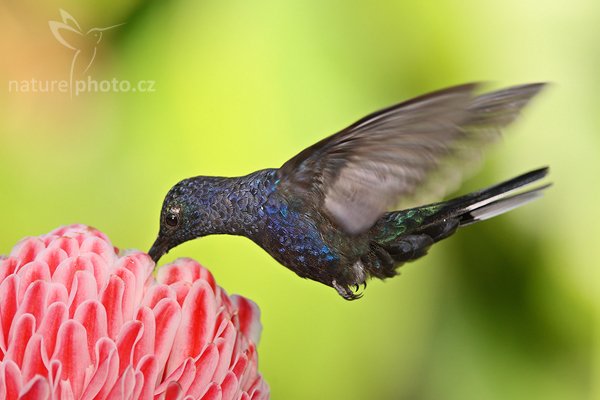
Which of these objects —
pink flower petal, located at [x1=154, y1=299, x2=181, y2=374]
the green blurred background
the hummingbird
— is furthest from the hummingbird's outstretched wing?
the green blurred background

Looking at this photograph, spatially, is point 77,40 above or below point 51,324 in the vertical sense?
above

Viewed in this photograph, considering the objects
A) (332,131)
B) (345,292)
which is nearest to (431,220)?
(345,292)

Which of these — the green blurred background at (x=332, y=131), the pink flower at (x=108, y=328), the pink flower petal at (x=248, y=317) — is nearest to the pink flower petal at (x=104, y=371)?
the pink flower at (x=108, y=328)

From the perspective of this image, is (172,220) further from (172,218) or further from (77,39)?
(77,39)

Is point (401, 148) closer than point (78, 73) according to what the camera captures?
Yes

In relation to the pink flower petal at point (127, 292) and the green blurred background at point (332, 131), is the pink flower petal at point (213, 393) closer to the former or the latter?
the pink flower petal at point (127, 292)

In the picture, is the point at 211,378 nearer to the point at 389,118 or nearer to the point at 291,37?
the point at 389,118

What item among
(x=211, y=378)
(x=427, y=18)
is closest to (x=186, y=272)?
(x=211, y=378)
